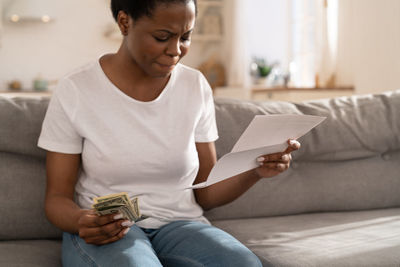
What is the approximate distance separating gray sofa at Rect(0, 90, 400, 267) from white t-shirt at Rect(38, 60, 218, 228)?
9.2 inches

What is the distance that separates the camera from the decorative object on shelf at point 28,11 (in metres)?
5.70

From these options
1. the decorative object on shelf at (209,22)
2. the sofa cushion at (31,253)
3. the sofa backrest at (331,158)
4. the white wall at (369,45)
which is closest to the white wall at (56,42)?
the decorative object on shelf at (209,22)

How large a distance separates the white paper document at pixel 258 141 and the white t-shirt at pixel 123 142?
232 mm

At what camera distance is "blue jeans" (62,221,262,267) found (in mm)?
1218

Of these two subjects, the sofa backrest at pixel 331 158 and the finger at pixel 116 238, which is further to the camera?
the sofa backrest at pixel 331 158

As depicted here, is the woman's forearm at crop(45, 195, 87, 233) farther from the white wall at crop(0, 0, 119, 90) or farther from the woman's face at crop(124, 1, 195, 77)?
the white wall at crop(0, 0, 119, 90)

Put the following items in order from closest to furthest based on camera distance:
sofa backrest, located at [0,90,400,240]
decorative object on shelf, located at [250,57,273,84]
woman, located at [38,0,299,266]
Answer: woman, located at [38,0,299,266]
sofa backrest, located at [0,90,400,240]
decorative object on shelf, located at [250,57,273,84]

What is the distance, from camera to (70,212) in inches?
53.9

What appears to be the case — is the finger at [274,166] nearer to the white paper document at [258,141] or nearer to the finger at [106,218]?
the white paper document at [258,141]

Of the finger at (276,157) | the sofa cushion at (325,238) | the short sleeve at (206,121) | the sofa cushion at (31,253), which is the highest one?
the short sleeve at (206,121)

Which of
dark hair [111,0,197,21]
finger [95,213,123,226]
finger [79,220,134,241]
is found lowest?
finger [79,220,134,241]

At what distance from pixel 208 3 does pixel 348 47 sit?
7.66ft

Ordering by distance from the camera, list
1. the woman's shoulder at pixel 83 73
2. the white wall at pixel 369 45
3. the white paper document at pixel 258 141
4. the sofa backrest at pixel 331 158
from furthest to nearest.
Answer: the white wall at pixel 369 45, the sofa backrest at pixel 331 158, the woman's shoulder at pixel 83 73, the white paper document at pixel 258 141

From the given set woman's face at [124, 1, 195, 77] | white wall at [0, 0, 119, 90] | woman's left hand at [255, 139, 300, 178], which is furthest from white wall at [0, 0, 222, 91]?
woman's left hand at [255, 139, 300, 178]
